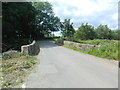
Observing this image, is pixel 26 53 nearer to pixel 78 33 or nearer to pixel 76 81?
pixel 76 81

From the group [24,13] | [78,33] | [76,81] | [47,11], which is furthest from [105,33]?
[76,81]

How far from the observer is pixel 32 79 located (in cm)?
326

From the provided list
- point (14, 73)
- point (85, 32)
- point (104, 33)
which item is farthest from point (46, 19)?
point (14, 73)

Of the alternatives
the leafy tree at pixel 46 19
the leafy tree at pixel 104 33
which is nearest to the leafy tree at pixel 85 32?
the leafy tree at pixel 46 19

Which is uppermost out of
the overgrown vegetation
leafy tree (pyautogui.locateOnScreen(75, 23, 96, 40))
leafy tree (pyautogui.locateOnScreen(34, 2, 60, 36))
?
leafy tree (pyautogui.locateOnScreen(34, 2, 60, 36))

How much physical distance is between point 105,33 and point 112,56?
5192 centimetres

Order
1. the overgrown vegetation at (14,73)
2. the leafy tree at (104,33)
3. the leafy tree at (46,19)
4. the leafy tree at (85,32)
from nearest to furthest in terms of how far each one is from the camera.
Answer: the overgrown vegetation at (14,73), the leafy tree at (85,32), the leafy tree at (46,19), the leafy tree at (104,33)

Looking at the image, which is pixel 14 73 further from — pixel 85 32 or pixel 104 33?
pixel 104 33

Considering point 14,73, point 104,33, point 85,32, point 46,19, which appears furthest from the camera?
point 104,33

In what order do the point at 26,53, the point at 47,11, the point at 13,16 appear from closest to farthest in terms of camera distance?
the point at 26,53 < the point at 13,16 < the point at 47,11

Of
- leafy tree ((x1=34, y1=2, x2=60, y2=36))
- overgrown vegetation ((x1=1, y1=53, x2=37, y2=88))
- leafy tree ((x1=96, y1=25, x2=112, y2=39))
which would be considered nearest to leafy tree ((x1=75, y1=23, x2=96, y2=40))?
leafy tree ((x1=34, y1=2, x2=60, y2=36))

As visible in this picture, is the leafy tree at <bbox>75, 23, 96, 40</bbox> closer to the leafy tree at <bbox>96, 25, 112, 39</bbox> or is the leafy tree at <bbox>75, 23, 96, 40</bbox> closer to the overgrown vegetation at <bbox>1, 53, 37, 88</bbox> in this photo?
the leafy tree at <bbox>96, 25, 112, 39</bbox>

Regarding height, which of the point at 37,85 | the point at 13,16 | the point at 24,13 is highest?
the point at 24,13

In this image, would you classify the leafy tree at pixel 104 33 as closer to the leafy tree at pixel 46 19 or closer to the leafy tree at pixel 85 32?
the leafy tree at pixel 85 32
